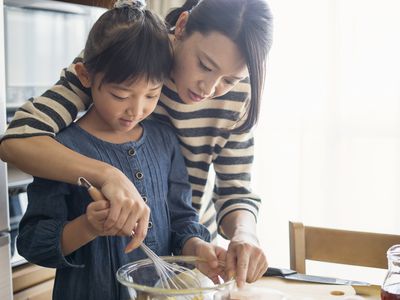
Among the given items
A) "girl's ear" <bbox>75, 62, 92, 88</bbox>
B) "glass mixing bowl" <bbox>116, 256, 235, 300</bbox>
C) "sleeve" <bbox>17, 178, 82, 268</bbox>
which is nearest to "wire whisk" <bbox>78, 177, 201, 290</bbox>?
"glass mixing bowl" <bbox>116, 256, 235, 300</bbox>

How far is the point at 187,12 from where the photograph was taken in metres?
1.03

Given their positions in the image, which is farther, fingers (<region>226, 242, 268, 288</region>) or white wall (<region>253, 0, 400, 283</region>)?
white wall (<region>253, 0, 400, 283</region>)

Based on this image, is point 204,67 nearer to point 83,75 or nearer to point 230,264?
point 83,75

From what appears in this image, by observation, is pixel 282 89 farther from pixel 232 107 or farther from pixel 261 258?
pixel 261 258

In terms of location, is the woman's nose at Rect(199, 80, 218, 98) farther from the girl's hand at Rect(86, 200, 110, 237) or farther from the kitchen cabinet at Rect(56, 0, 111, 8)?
the kitchen cabinet at Rect(56, 0, 111, 8)

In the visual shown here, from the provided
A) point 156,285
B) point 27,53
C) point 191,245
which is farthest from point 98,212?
point 27,53

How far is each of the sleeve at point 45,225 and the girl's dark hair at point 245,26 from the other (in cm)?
35

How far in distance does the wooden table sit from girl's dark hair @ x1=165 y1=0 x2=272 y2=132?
33cm

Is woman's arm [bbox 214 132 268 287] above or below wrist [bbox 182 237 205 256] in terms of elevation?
above

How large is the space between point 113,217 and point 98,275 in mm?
205

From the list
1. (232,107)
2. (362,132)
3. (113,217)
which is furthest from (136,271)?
(362,132)

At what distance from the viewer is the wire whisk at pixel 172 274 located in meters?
0.77

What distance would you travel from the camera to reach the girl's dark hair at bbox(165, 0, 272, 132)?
36.9 inches

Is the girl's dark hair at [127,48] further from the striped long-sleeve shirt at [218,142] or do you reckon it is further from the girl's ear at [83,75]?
the striped long-sleeve shirt at [218,142]
